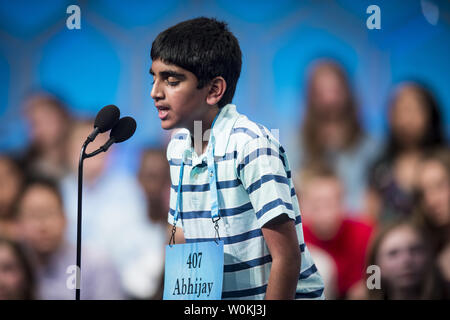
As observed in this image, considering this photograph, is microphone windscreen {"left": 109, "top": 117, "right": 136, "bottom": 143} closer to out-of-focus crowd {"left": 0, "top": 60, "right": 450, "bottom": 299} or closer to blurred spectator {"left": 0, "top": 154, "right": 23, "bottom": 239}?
out-of-focus crowd {"left": 0, "top": 60, "right": 450, "bottom": 299}

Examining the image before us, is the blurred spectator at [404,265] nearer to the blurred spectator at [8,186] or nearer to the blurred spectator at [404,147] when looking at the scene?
the blurred spectator at [404,147]

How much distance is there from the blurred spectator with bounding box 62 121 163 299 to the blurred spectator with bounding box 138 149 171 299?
3cm

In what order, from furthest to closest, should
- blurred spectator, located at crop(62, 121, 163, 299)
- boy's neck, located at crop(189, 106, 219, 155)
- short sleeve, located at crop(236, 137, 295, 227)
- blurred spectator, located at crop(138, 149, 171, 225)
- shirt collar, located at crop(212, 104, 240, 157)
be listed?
blurred spectator, located at crop(138, 149, 171, 225), blurred spectator, located at crop(62, 121, 163, 299), boy's neck, located at crop(189, 106, 219, 155), shirt collar, located at crop(212, 104, 240, 157), short sleeve, located at crop(236, 137, 295, 227)

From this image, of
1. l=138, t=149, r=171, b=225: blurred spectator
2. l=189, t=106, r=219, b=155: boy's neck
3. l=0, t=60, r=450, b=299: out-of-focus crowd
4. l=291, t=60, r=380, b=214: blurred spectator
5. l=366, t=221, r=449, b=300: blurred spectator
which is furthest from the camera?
l=138, t=149, r=171, b=225: blurred spectator

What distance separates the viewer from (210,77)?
1.87 metres

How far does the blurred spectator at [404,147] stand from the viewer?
10.5ft

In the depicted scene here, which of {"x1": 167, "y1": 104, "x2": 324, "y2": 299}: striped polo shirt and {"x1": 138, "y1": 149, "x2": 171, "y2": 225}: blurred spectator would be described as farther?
{"x1": 138, "y1": 149, "x2": 171, "y2": 225}: blurred spectator

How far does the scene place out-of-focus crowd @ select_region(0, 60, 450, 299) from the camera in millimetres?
3131

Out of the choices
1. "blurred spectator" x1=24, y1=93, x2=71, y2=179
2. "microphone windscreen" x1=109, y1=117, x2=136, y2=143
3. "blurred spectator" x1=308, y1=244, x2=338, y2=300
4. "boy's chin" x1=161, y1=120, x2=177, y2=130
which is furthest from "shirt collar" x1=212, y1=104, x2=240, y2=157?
"blurred spectator" x1=24, y1=93, x2=71, y2=179

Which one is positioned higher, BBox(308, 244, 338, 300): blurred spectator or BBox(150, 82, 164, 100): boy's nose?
BBox(150, 82, 164, 100): boy's nose

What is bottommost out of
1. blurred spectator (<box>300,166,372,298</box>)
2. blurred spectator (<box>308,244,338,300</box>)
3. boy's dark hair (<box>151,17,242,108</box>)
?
blurred spectator (<box>308,244,338,300</box>)

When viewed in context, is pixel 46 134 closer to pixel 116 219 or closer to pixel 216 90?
pixel 116 219

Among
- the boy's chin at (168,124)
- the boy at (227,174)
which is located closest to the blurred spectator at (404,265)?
the boy at (227,174)
